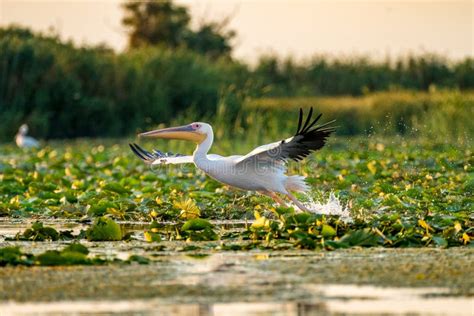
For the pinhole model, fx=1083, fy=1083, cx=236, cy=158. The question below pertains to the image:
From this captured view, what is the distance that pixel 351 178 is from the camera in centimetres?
1179

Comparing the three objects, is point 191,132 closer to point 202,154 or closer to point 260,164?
point 202,154

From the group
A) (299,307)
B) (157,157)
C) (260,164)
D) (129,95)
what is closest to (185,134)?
(157,157)

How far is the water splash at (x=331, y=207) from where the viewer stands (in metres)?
9.40

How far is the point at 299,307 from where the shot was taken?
17.6 feet

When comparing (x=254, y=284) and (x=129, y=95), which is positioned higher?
(x=129, y=95)

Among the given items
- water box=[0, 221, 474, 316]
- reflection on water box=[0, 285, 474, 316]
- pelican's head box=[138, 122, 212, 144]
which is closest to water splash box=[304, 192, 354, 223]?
pelican's head box=[138, 122, 212, 144]

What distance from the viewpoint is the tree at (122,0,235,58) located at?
1513 inches

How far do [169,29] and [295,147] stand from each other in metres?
30.1

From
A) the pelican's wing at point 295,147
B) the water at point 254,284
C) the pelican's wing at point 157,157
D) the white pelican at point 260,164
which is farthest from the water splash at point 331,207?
the water at point 254,284

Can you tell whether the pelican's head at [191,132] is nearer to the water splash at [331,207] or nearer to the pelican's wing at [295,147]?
the pelican's wing at [295,147]

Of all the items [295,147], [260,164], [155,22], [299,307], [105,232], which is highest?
[155,22]

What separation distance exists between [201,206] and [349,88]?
20653 mm

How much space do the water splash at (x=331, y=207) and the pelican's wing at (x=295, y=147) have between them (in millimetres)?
612

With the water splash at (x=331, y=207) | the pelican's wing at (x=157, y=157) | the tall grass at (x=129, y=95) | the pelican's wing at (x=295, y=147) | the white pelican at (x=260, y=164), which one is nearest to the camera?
the pelican's wing at (x=295, y=147)
